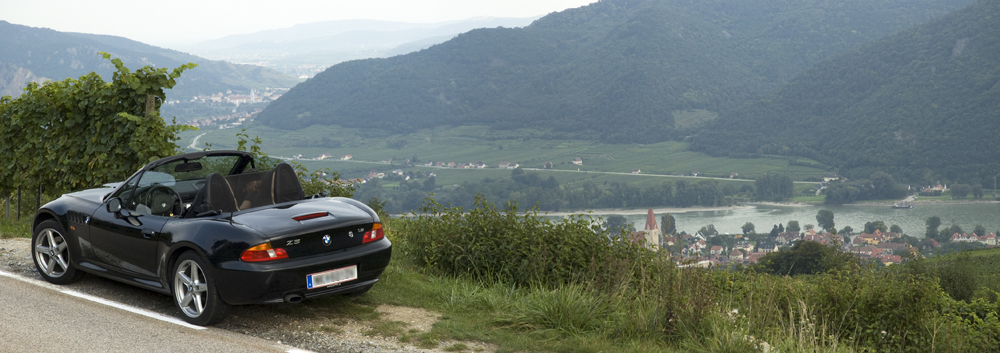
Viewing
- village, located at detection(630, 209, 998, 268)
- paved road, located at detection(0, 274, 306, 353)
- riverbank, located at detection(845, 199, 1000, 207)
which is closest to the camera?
paved road, located at detection(0, 274, 306, 353)

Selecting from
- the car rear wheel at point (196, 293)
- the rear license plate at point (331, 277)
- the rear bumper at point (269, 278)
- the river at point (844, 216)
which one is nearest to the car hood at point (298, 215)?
the rear bumper at point (269, 278)

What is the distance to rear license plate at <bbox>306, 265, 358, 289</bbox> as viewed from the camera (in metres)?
5.06

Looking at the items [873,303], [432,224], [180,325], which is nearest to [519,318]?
[180,325]

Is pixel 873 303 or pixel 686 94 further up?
pixel 686 94

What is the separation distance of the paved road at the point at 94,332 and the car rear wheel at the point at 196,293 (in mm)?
114

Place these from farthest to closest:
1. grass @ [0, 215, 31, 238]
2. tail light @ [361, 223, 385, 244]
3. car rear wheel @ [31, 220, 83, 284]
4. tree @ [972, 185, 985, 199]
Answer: tree @ [972, 185, 985, 199] < grass @ [0, 215, 31, 238] < car rear wheel @ [31, 220, 83, 284] < tail light @ [361, 223, 385, 244]

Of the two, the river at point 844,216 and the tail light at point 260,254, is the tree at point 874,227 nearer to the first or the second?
the river at point 844,216

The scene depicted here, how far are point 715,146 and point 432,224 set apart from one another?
527 ft

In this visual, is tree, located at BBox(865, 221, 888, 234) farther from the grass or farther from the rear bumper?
the rear bumper

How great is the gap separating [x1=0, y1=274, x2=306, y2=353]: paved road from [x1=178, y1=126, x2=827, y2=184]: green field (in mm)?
112632

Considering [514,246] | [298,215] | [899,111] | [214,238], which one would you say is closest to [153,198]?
[214,238]

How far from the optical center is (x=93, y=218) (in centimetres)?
613

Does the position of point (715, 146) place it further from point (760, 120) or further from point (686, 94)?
point (686, 94)

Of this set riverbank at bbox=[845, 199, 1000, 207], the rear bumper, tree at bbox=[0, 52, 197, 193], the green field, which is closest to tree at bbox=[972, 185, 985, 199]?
riverbank at bbox=[845, 199, 1000, 207]
